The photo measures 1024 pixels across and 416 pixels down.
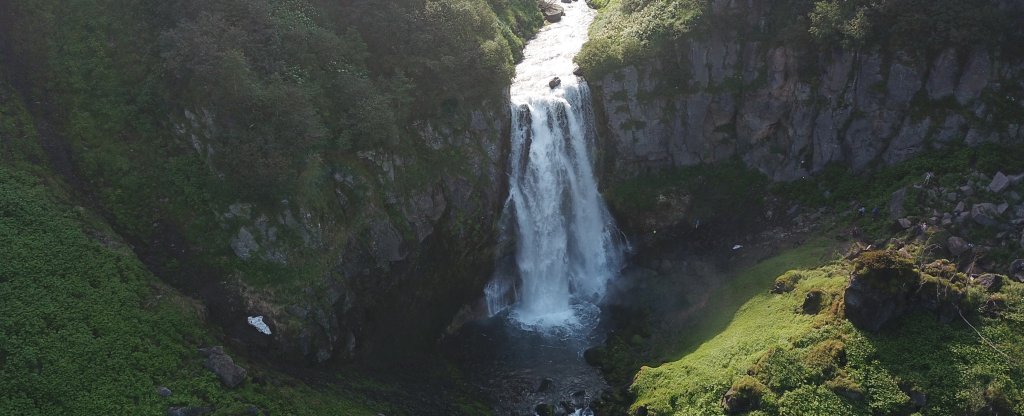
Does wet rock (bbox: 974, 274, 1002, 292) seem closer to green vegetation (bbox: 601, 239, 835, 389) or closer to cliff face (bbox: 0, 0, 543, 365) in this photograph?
green vegetation (bbox: 601, 239, 835, 389)

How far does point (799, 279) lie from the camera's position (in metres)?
32.3

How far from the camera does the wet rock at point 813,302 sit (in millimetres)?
29672

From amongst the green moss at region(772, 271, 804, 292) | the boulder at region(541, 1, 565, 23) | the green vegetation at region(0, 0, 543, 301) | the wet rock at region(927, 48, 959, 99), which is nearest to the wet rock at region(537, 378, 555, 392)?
the green vegetation at region(0, 0, 543, 301)

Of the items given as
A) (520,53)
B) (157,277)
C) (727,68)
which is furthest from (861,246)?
(157,277)

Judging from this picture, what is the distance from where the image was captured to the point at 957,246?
1184 inches

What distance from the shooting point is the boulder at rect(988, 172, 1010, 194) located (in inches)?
1237

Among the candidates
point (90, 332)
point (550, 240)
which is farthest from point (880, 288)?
point (90, 332)

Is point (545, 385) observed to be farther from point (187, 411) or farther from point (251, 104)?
point (251, 104)

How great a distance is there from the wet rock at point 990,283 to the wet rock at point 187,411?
28.9 metres

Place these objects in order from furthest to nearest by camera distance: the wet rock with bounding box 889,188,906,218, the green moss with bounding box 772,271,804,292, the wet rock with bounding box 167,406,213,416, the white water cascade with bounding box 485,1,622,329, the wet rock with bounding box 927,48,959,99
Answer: the white water cascade with bounding box 485,1,622,329, the wet rock with bounding box 927,48,959,99, the wet rock with bounding box 889,188,906,218, the green moss with bounding box 772,271,804,292, the wet rock with bounding box 167,406,213,416

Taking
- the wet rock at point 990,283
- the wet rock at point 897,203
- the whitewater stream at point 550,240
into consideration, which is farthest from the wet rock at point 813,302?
the whitewater stream at point 550,240

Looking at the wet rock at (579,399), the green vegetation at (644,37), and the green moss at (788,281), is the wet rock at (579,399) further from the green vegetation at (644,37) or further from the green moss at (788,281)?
the green vegetation at (644,37)

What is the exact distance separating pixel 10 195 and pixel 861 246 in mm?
35513

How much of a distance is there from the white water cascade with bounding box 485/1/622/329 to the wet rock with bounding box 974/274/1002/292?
17.0 m
